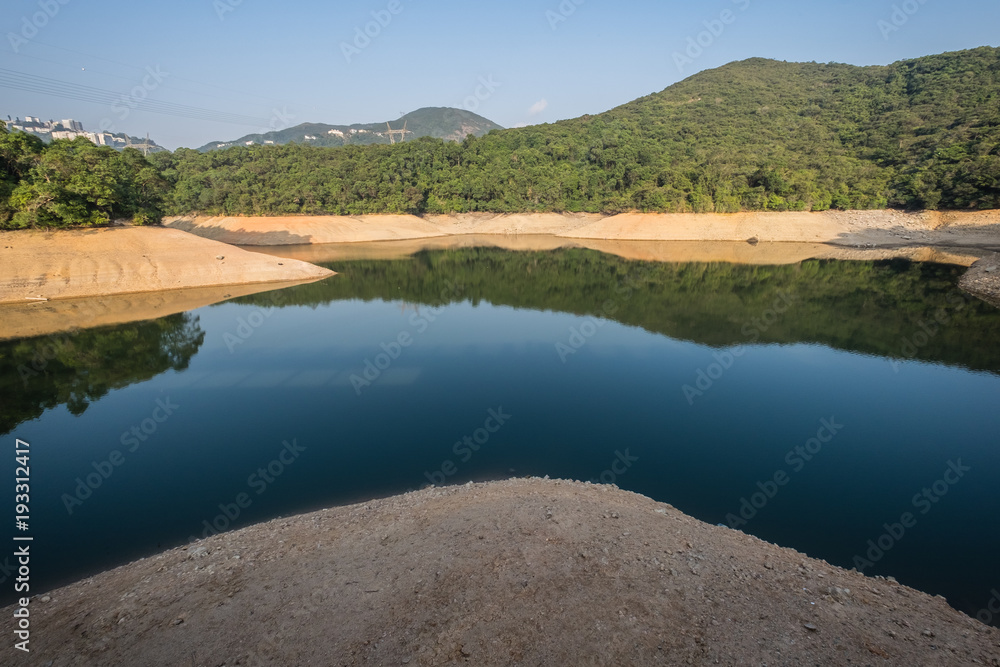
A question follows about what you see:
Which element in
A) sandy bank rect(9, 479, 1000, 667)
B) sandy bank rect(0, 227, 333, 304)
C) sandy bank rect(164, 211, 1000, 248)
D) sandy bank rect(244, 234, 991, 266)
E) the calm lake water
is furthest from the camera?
sandy bank rect(164, 211, 1000, 248)

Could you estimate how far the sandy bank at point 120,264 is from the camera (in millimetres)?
24828

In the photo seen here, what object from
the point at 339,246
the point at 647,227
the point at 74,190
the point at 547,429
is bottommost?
the point at 547,429

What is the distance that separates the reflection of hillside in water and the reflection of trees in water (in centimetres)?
725

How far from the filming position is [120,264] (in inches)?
1083

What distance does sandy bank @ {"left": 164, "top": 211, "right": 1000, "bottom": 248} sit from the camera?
43.9m

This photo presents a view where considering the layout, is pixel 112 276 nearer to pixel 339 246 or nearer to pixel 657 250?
pixel 339 246

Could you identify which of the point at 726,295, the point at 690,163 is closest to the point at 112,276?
the point at 726,295

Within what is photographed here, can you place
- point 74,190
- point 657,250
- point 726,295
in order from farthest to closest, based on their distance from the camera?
point 657,250 → point 726,295 → point 74,190

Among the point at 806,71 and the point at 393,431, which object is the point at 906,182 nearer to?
the point at 393,431

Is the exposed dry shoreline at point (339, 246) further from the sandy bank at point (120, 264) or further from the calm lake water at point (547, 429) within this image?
the calm lake water at point (547, 429)

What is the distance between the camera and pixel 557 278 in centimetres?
3416

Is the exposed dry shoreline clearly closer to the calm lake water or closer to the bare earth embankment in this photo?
the bare earth embankment

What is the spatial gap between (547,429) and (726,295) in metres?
20.8

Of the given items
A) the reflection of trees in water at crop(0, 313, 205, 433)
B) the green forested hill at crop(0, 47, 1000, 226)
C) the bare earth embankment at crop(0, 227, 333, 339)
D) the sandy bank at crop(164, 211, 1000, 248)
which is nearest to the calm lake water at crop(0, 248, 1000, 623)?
the reflection of trees in water at crop(0, 313, 205, 433)
